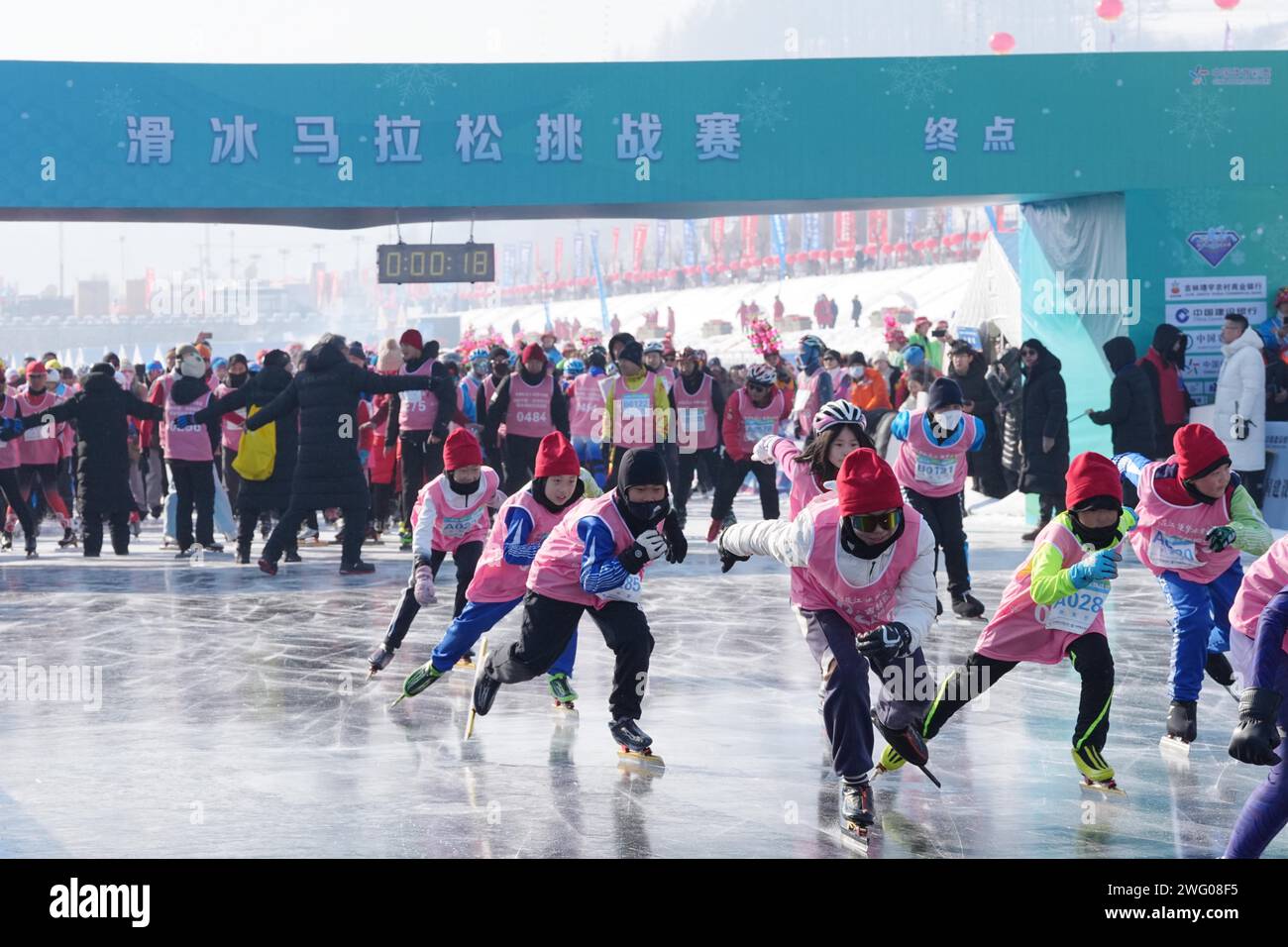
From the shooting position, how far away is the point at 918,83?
17047mm

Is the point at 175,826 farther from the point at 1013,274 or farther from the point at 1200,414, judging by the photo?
the point at 1013,274

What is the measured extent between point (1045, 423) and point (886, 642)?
31.1ft

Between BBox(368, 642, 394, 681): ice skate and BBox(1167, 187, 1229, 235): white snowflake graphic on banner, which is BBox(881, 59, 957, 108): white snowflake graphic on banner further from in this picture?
BBox(368, 642, 394, 681): ice skate

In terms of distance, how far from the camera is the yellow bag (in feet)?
48.4

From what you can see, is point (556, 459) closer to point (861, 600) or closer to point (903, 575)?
point (861, 600)

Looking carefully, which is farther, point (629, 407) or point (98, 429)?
point (98, 429)

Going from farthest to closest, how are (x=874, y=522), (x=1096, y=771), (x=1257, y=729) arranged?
1. (x=1096, y=771)
2. (x=874, y=522)
3. (x=1257, y=729)

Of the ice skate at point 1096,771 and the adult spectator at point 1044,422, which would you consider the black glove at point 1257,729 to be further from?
the adult spectator at point 1044,422

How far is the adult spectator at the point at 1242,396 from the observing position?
1534 centimetres

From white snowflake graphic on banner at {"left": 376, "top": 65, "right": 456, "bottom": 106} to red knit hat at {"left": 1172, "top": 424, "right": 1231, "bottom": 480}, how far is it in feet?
36.5

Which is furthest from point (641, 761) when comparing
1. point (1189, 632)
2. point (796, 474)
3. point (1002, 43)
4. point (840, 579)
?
point (1002, 43)

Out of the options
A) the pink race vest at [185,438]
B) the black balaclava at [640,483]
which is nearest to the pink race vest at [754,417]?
the pink race vest at [185,438]

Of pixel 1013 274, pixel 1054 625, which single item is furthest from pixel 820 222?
pixel 1054 625
